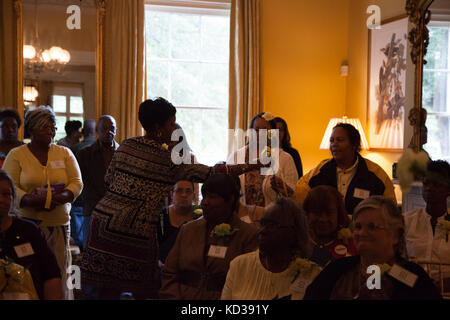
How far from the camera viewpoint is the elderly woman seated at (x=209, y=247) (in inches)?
112

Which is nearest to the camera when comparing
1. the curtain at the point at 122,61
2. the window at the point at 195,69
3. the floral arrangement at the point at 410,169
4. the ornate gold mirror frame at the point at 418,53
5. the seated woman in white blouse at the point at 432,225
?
the floral arrangement at the point at 410,169

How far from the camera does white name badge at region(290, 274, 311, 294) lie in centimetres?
239

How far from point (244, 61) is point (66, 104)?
7.22ft

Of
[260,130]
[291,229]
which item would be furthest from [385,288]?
[260,130]

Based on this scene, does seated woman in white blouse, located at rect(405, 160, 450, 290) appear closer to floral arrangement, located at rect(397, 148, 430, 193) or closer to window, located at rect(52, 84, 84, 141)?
floral arrangement, located at rect(397, 148, 430, 193)

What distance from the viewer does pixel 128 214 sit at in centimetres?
289

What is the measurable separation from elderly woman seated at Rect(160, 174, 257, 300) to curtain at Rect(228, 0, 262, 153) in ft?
11.7

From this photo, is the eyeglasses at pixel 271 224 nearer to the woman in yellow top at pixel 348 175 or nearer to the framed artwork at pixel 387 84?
the woman in yellow top at pixel 348 175

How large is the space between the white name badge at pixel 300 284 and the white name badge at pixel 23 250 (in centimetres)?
125

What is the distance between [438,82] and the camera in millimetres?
4570

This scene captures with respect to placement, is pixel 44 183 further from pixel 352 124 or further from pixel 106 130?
pixel 352 124

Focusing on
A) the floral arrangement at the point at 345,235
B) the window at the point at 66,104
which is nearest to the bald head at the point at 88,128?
the window at the point at 66,104

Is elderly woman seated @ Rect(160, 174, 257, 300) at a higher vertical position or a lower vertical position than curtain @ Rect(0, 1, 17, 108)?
lower

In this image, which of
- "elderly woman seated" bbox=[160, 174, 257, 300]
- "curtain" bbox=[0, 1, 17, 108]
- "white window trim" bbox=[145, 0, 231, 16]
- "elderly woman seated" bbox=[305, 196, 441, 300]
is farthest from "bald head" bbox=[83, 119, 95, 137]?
"elderly woman seated" bbox=[305, 196, 441, 300]
